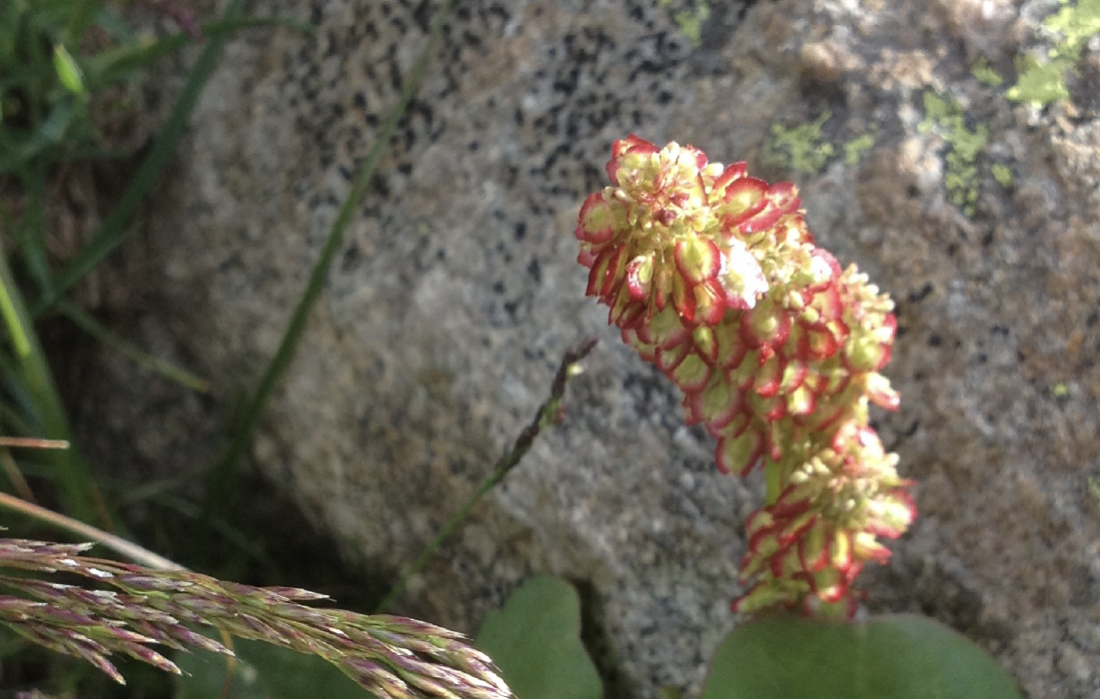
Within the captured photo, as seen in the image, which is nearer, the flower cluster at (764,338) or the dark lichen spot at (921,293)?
the flower cluster at (764,338)

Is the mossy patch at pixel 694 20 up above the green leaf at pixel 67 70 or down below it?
below

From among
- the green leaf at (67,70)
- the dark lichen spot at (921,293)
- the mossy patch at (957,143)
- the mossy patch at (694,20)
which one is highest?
the green leaf at (67,70)

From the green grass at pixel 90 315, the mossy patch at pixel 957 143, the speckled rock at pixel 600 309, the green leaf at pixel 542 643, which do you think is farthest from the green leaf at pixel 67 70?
the mossy patch at pixel 957 143

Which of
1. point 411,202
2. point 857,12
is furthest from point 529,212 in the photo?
point 857,12

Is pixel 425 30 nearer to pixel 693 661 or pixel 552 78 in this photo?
pixel 552 78

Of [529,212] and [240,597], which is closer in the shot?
[240,597]

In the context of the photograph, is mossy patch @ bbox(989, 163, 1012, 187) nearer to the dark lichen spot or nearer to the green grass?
the dark lichen spot

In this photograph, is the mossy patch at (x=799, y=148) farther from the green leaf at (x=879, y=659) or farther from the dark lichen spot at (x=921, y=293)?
the green leaf at (x=879, y=659)

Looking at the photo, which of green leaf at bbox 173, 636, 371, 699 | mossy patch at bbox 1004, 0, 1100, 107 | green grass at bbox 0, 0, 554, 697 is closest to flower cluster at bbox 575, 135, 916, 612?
mossy patch at bbox 1004, 0, 1100, 107
